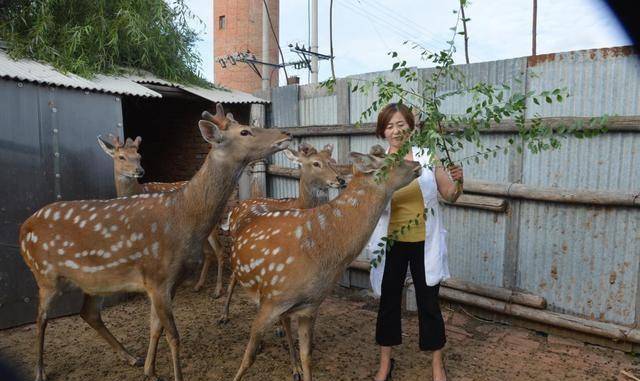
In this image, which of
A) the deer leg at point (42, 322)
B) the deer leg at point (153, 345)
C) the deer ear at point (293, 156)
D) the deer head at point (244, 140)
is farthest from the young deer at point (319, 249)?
the deer ear at point (293, 156)

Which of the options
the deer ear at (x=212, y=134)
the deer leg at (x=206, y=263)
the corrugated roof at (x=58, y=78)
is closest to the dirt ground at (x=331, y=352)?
the deer leg at (x=206, y=263)

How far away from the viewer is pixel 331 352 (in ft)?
14.0

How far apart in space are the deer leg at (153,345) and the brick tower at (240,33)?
18.6 meters

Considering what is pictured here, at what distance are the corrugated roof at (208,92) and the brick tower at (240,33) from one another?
47.2ft

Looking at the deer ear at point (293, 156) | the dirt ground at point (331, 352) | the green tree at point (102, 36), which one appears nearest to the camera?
the dirt ground at point (331, 352)

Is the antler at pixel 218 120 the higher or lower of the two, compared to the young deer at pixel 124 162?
higher

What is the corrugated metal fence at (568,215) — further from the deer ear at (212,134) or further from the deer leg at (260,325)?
the deer leg at (260,325)

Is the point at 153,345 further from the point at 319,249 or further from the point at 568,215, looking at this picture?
the point at 568,215

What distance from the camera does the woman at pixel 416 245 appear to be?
11.0 feet

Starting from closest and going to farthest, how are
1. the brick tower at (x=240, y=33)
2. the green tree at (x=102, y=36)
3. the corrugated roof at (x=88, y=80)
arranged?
1. the corrugated roof at (x=88, y=80)
2. the green tree at (x=102, y=36)
3. the brick tower at (x=240, y=33)

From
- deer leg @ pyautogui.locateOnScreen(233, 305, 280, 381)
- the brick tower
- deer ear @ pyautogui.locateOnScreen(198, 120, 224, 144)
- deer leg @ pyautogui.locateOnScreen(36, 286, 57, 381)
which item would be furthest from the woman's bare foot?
the brick tower

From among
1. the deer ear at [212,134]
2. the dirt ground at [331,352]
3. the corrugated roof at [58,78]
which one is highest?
the corrugated roof at [58,78]

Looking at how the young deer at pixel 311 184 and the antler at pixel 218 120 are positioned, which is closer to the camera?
the antler at pixel 218 120

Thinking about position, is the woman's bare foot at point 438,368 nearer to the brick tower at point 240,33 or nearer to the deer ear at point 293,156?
the deer ear at point 293,156
